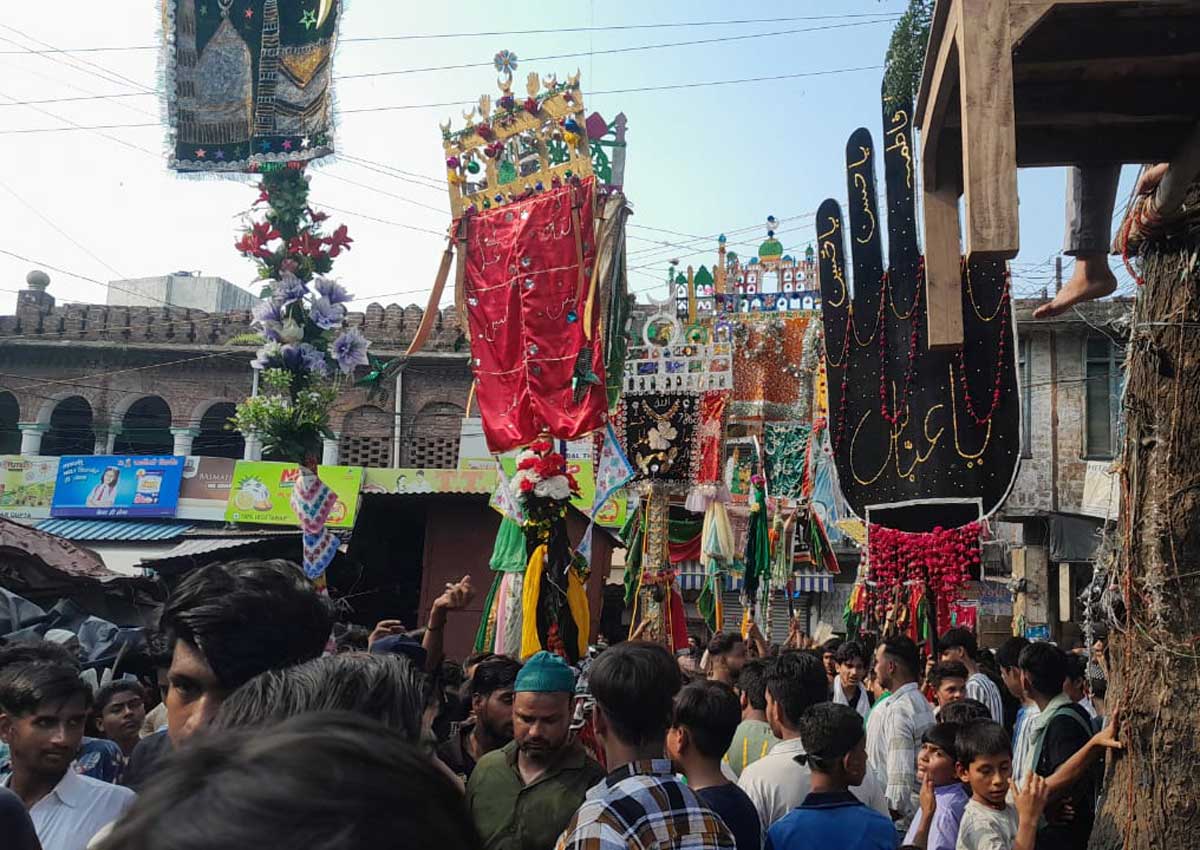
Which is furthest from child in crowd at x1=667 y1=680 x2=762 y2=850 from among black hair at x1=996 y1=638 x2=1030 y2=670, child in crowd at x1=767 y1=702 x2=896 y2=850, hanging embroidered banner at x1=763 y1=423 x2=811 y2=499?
hanging embroidered banner at x1=763 y1=423 x2=811 y2=499

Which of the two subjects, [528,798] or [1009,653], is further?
[1009,653]

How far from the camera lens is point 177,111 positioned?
7.23 meters

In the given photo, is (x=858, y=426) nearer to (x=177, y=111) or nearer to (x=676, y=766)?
(x=177, y=111)

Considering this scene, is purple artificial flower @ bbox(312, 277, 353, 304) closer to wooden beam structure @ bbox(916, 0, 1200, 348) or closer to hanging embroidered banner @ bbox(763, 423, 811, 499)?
wooden beam structure @ bbox(916, 0, 1200, 348)

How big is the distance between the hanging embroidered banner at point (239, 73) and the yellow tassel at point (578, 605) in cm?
340

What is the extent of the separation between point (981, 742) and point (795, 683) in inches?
26.7

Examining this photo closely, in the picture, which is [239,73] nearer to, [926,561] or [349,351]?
[349,351]

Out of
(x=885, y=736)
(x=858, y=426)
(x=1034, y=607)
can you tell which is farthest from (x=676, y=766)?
(x=1034, y=607)

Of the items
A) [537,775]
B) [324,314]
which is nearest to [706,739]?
[537,775]

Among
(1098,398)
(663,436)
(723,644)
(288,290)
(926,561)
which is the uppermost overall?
(1098,398)

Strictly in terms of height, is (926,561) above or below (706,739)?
above

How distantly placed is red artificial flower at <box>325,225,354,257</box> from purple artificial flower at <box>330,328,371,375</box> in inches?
19.1

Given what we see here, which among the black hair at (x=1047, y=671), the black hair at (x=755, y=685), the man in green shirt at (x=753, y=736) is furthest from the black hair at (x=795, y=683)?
the black hair at (x=1047, y=671)

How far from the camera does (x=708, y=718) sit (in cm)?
318
